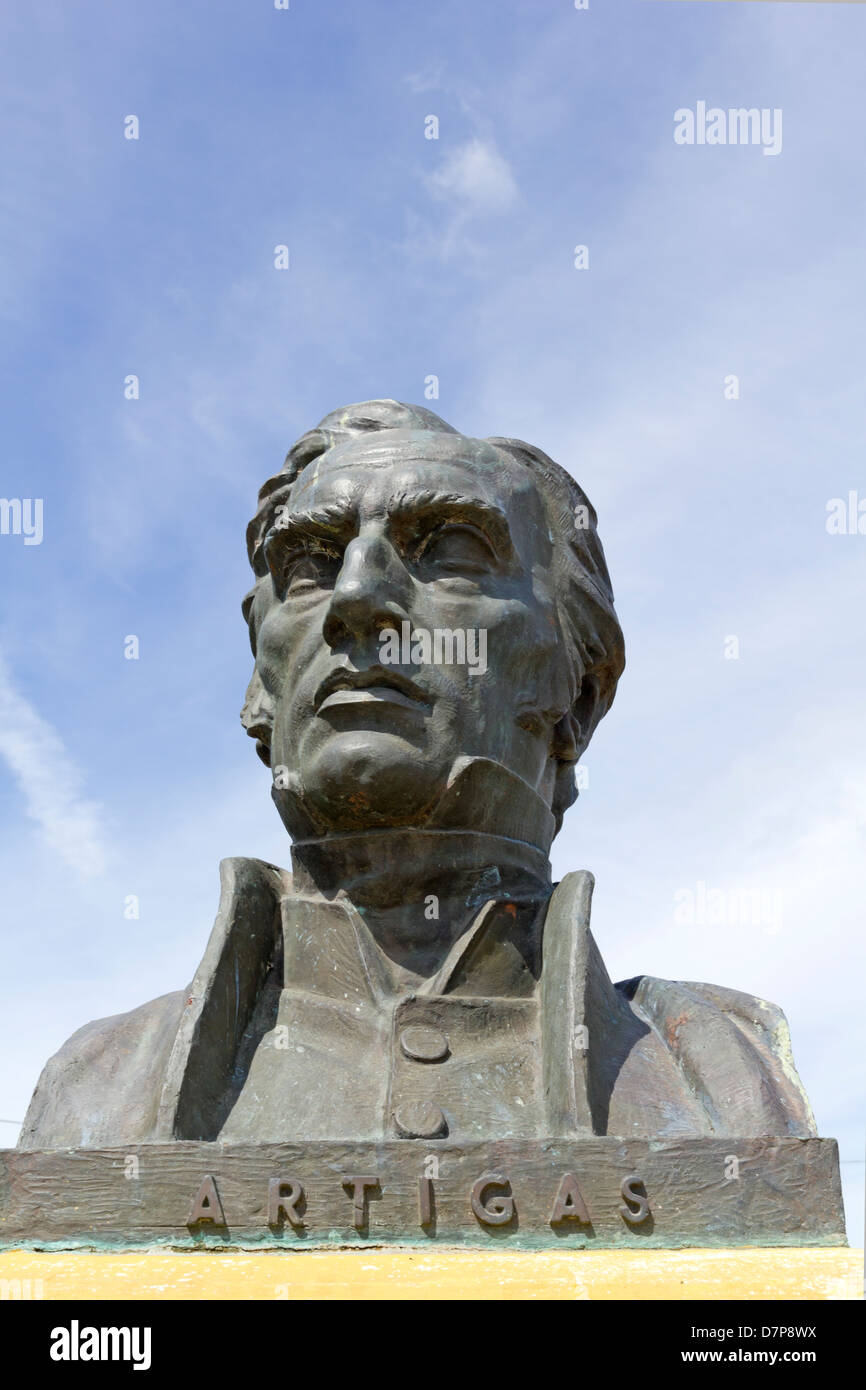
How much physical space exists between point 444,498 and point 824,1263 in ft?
8.95

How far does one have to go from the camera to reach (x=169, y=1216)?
157 inches

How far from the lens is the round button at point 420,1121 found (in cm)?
420

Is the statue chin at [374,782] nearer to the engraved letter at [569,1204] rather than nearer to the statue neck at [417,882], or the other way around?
the statue neck at [417,882]

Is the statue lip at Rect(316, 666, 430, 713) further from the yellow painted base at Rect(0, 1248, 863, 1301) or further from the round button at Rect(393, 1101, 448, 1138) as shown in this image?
the yellow painted base at Rect(0, 1248, 863, 1301)

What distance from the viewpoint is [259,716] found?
575 cm

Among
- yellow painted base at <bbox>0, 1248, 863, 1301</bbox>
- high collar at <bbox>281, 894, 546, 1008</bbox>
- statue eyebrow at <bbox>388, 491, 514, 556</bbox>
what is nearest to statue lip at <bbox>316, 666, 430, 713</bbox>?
statue eyebrow at <bbox>388, 491, 514, 556</bbox>

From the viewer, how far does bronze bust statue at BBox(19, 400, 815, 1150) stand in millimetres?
4496

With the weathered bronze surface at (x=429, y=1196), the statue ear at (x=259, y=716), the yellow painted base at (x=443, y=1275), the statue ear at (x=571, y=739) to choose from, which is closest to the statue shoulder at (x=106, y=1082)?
the weathered bronze surface at (x=429, y=1196)

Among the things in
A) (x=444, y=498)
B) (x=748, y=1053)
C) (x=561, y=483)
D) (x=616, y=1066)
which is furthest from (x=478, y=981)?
(x=561, y=483)

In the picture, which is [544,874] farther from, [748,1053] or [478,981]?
[748,1053]

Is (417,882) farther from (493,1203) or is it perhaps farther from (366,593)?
(493,1203)

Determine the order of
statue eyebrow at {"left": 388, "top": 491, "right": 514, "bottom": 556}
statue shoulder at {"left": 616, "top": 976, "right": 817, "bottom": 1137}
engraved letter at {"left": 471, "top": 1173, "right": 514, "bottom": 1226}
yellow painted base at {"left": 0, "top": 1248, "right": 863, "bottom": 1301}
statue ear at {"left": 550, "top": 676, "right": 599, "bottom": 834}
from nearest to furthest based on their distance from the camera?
yellow painted base at {"left": 0, "top": 1248, "right": 863, "bottom": 1301} → engraved letter at {"left": 471, "top": 1173, "right": 514, "bottom": 1226} → statue shoulder at {"left": 616, "top": 976, "right": 817, "bottom": 1137} → statue eyebrow at {"left": 388, "top": 491, "right": 514, "bottom": 556} → statue ear at {"left": 550, "top": 676, "right": 599, "bottom": 834}

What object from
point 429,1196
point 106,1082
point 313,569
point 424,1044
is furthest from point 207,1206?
point 313,569

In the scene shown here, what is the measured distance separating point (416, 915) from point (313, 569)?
1332 millimetres
